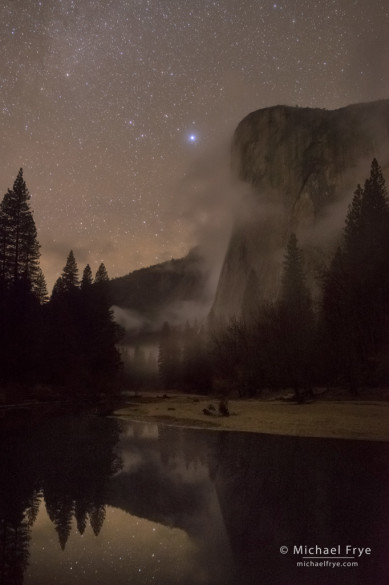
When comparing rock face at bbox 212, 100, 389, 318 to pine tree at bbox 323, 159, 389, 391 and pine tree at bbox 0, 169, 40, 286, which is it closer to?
pine tree at bbox 323, 159, 389, 391

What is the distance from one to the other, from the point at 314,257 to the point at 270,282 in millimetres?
14170

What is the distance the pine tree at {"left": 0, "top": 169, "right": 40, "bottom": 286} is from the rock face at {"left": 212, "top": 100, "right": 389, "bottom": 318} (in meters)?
47.2

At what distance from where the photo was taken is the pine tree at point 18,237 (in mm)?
54000

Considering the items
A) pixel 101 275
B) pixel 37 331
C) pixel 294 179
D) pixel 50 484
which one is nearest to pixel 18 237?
pixel 37 331

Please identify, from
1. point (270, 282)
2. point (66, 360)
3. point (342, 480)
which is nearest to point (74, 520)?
point (342, 480)

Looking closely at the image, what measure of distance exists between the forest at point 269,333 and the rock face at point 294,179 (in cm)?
2564

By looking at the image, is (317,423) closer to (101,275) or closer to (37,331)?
(37,331)

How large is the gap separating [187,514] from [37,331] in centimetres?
4663

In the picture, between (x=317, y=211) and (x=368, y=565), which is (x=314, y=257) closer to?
(x=317, y=211)

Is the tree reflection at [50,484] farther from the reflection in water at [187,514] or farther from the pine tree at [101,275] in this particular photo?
the pine tree at [101,275]

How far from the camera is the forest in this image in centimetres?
4303

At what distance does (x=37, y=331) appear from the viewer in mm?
51031

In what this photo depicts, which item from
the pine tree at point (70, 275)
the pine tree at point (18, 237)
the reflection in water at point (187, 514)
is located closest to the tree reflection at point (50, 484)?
the reflection in water at point (187, 514)

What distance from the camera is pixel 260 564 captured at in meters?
5.78
